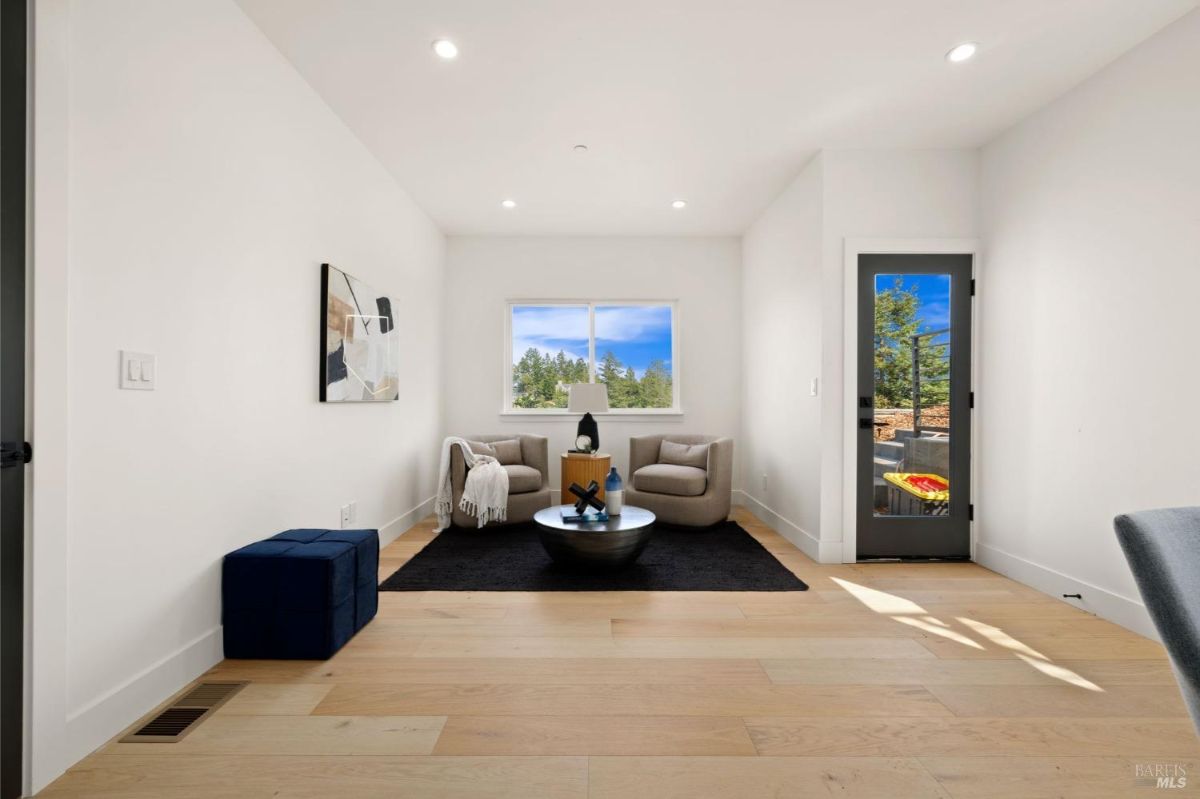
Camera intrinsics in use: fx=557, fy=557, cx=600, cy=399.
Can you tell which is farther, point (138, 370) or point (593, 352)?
point (593, 352)

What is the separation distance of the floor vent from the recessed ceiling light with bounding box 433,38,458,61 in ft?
9.17

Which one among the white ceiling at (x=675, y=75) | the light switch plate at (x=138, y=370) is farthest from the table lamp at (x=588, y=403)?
the light switch plate at (x=138, y=370)

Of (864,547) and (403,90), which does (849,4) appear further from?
(864,547)

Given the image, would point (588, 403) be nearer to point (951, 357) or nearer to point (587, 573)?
point (587, 573)

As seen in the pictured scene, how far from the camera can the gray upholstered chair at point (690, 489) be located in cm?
454

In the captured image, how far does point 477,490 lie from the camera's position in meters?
4.37

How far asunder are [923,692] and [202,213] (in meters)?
3.23

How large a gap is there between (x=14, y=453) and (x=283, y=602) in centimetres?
107

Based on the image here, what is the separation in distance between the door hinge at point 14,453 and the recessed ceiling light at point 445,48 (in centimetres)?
220

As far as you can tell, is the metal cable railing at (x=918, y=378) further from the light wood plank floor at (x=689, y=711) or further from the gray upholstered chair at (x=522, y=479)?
the gray upholstered chair at (x=522, y=479)

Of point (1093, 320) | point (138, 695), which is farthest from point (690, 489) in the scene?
point (138, 695)

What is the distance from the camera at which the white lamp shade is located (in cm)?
505

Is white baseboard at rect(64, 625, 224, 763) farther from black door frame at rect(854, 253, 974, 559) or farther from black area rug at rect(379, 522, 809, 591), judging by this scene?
black door frame at rect(854, 253, 974, 559)

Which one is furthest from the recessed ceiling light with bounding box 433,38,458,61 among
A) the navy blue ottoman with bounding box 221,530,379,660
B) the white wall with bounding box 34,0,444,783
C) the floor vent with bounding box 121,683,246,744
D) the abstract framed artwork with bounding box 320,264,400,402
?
the floor vent with bounding box 121,683,246,744
